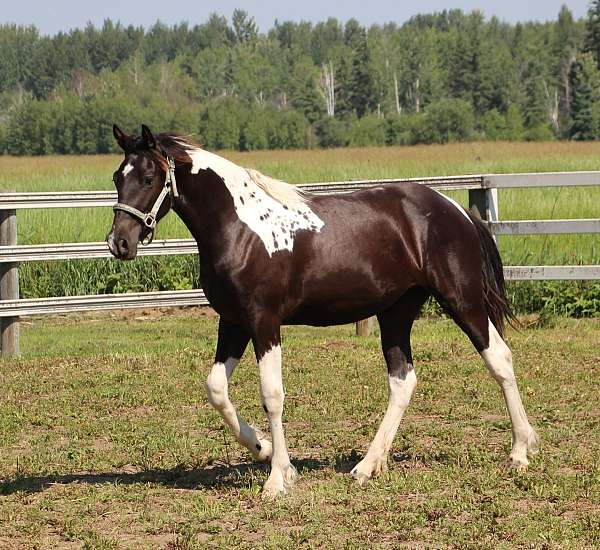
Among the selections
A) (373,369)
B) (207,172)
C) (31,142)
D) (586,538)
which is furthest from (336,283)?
(31,142)

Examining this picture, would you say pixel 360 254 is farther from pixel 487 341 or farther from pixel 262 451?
pixel 262 451

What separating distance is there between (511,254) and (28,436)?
8039 mm

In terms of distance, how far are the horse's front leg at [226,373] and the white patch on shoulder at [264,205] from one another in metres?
0.55

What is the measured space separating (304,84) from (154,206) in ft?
389

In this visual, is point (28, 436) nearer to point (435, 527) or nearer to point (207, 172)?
point (207, 172)

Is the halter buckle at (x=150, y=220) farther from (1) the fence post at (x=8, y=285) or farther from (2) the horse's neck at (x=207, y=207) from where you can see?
(1) the fence post at (x=8, y=285)

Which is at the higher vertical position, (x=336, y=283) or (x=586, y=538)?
(x=336, y=283)

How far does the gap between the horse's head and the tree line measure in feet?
214

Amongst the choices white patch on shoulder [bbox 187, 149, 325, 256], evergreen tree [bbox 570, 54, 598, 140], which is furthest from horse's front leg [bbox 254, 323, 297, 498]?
evergreen tree [bbox 570, 54, 598, 140]

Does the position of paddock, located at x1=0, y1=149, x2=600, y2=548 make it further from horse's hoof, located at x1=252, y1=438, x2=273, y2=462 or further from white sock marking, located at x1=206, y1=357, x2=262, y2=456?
white sock marking, located at x1=206, y1=357, x2=262, y2=456

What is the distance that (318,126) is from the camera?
316ft

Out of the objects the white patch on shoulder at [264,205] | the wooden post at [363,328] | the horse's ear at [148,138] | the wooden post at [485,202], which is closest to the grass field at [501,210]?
the wooden post at [485,202]

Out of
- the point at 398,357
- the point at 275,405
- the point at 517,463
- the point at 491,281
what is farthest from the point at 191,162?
the point at 517,463

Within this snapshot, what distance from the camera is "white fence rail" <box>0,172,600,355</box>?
10.9 metres
